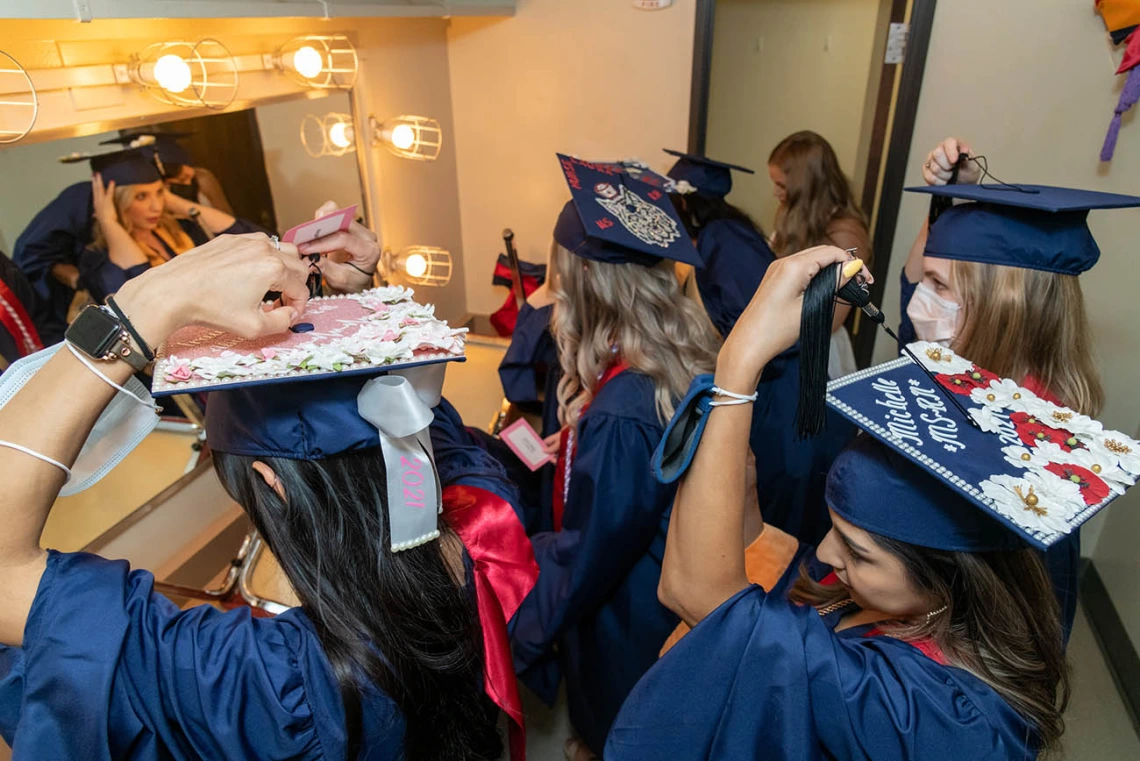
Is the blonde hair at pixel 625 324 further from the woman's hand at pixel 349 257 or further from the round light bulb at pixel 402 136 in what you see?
the round light bulb at pixel 402 136

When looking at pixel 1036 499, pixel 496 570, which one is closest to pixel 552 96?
pixel 496 570

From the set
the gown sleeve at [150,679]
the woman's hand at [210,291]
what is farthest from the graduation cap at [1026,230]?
the gown sleeve at [150,679]

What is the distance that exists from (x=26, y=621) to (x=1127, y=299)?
2.73 metres

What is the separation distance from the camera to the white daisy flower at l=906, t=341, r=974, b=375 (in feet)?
3.35

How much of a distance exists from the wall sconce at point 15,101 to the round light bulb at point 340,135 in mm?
1067

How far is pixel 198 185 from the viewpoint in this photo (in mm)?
1869

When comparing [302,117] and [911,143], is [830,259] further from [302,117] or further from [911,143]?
[911,143]

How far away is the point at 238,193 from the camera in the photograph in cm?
202

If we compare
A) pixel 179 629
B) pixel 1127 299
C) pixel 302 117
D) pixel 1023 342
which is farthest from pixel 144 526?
pixel 1127 299

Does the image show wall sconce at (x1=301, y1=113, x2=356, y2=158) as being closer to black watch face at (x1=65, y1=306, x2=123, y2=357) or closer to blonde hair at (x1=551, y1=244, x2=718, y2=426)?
blonde hair at (x1=551, y1=244, x2=718, y2=426)

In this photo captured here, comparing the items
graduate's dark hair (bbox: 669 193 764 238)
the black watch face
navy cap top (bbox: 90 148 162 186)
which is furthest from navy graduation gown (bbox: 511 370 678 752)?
graduate's dark hair (bbox: 669 193 764 238)

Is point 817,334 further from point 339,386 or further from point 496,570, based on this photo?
point 496,570

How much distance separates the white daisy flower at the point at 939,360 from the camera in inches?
40.2

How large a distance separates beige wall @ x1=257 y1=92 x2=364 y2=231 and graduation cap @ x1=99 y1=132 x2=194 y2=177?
312 millimetres
